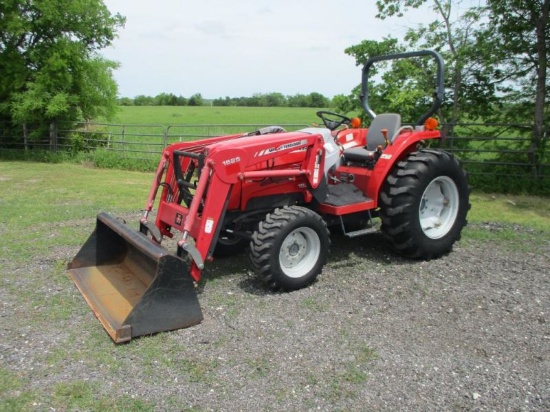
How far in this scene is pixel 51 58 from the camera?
15250mm

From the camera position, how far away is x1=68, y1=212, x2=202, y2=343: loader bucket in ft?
12.5

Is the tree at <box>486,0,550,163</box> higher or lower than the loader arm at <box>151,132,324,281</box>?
higher

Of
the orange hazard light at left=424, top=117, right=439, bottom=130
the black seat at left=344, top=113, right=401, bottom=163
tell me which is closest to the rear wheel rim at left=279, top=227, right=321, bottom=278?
the black seat at left=344, top=113, right=401, bottom=163

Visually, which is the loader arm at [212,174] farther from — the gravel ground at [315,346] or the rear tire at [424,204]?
the rear tire at [424,204]

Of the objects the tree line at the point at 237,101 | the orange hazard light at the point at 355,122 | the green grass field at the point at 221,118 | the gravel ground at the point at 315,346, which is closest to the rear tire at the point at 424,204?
the gravel ground at the point at 315,346

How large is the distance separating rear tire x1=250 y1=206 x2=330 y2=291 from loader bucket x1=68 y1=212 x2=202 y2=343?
0.75 meters

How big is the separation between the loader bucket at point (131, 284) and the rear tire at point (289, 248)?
0.75 metres

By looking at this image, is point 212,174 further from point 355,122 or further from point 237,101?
point 237,101

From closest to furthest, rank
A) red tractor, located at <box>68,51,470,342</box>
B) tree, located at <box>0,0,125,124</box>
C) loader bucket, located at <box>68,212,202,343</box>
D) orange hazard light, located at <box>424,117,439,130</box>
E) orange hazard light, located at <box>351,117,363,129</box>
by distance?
loader bucket, located at <box>68,212,202,343</box>
red tractor, located at <box>68,51,470,342</box>
orange hazard light, located at <box>424,117,439,130</box>
orange hazard light, located at <box>351,117,363,129</box>
tree, located at <box>0,0,125,124</box>

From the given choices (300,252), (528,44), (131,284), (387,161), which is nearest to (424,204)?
(387,161)

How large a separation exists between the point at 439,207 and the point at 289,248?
2.23 m

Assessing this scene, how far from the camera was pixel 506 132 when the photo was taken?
418 inches

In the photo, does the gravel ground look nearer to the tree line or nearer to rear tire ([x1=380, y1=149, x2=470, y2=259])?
rear tire ([x1=380, y1=149, x2=470, y2=259])

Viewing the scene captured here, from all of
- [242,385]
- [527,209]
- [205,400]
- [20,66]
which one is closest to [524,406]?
[242,385]
